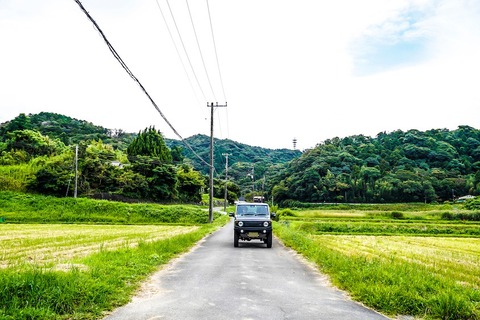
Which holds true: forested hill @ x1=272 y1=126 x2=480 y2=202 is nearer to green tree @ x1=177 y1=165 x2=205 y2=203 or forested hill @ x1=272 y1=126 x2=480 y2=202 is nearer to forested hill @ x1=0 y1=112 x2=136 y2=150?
green tree @ x1=177 y1=165 x2=205 y2=203

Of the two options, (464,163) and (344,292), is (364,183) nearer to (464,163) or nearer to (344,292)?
(464,163)

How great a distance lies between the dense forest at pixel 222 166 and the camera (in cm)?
5812

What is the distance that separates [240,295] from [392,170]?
10019 centimetres

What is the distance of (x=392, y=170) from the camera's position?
100688 millimetres

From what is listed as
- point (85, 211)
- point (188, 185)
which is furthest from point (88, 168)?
point (188, 185)

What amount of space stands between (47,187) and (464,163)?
296 ft

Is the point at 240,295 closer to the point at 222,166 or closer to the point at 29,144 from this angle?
the point at 29,144

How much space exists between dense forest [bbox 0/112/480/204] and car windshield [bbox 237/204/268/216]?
132 feet

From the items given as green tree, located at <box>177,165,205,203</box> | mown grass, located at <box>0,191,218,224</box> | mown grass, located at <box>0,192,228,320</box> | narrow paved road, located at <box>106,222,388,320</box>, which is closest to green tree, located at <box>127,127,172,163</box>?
green tree, located at <box>177,165,205,203</box>

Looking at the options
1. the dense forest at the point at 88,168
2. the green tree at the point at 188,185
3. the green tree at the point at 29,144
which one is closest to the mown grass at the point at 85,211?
the dense forest at the point at 88,168

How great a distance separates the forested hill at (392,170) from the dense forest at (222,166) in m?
0.24

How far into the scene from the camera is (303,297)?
8328mm

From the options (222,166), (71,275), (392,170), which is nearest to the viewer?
(71,275)

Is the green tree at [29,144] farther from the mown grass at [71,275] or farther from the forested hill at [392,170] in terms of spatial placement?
the forested hill at [392,170]
